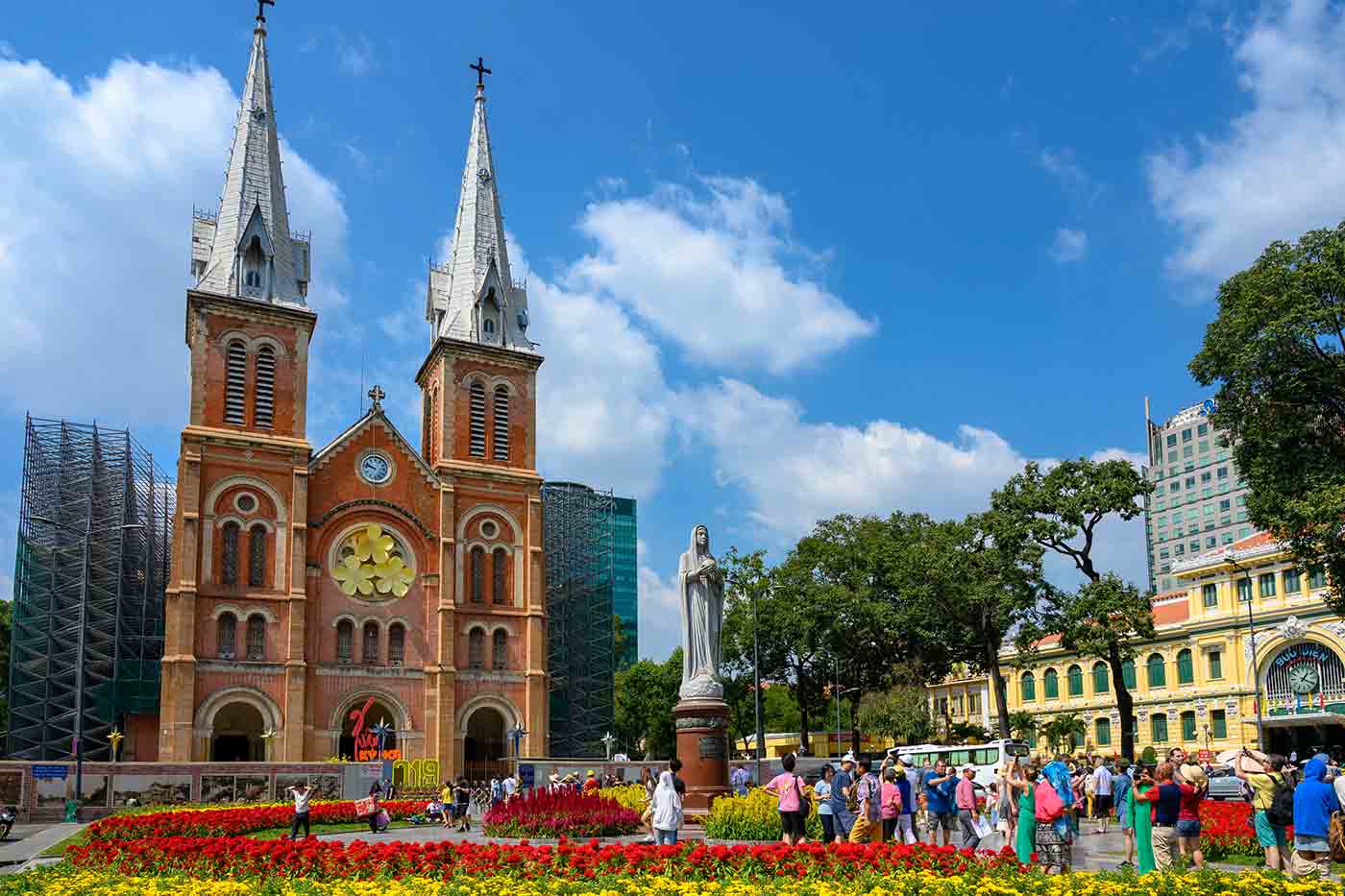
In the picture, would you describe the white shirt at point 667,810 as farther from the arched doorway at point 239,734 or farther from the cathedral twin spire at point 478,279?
the cathedral twin spire at point 478,279

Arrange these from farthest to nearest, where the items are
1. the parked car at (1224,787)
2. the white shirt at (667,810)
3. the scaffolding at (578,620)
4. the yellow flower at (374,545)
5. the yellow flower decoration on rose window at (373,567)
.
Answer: the scaffolding at (578,620) → the yellow flower at (374,545) → the yellow flower decoration on rose window at (373,567) → the parked car at (1224,787) → the white shirt at (667,810)

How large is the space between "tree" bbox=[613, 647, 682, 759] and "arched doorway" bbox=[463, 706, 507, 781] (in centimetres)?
2212

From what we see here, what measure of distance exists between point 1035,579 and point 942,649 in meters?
14.3

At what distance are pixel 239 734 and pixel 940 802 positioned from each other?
37.6 metres

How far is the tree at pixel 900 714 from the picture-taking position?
51812 millimetres

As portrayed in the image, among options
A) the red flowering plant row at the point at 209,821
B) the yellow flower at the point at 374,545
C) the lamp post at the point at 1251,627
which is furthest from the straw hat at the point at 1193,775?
the yellow flower at the point at 374,545

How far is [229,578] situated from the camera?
49.2 meters

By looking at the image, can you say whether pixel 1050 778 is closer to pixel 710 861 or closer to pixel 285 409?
pixel 710 861

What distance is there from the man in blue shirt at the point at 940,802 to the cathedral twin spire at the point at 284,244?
1653 inches

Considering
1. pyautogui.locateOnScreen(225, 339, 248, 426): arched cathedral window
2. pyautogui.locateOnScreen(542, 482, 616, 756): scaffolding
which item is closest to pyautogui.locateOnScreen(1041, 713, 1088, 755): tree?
pyautogui.locateOnScreen(542, 482, 616, 756): scaffolding

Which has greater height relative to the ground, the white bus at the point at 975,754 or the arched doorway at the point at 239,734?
the arched doorway at the point at 239,734

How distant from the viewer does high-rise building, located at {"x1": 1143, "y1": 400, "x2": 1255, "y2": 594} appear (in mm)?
107750

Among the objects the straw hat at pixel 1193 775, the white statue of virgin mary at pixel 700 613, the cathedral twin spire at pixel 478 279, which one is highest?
the cathedral twin spire at pixel 478 279

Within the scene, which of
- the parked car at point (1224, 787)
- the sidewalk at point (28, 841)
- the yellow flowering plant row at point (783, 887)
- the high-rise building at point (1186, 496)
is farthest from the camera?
the high-rise building at point (1186, 496)
